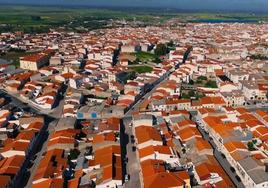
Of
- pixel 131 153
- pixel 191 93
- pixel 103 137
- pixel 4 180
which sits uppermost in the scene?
pixel 103 137

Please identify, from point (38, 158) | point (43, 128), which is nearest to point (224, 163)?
point (38, 158)

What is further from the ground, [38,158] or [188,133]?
[188,133]

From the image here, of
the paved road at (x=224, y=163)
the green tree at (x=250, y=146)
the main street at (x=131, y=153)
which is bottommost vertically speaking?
the main street at (x=131, y=153)

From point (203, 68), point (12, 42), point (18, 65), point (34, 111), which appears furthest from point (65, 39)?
point (34, 111)

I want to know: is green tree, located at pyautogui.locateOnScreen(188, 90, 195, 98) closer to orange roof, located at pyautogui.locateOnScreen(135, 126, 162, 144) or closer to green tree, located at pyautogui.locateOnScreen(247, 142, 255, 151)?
orange roof, located at pyautogui.locateOnScreen(135, 126, 162, 144)

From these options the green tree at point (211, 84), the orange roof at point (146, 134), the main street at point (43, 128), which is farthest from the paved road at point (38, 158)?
the green tree at point (211, 84)

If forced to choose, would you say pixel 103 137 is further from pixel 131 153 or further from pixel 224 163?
pixel 224 163

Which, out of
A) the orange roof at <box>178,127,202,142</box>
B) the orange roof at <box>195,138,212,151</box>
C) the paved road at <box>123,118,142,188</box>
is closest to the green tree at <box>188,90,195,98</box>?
the orange roof at <box>178,127,202,142</box>

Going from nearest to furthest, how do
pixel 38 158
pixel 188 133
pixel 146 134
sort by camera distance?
pixel 38 158 < pixel 146 134 < pixel 188 133

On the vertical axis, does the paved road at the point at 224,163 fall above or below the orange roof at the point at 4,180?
below

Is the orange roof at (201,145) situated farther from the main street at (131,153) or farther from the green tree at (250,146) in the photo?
the main street at (131,153)

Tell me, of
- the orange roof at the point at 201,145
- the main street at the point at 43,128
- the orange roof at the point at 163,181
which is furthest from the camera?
the orange roof at the point at 201,145
